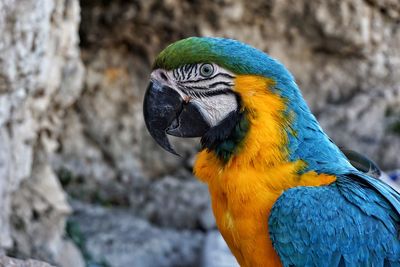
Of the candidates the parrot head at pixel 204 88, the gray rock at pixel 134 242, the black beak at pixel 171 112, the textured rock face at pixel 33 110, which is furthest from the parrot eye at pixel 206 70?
the gray rock at pixel 134 242

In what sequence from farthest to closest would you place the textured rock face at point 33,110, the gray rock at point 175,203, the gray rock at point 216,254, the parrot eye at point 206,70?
the gray rock at point 175,203, the gray rock at point 216,254, the textured rock face at point 33,110, the parrot eye at point 206,70

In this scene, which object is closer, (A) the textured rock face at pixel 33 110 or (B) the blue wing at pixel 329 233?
(B) the blue wing at pixel 329 233

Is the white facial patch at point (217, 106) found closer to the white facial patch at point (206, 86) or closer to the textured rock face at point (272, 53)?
the white facial patch at point (206, 86)

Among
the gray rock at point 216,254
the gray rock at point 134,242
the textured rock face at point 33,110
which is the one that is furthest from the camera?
the gray rock at point 134,242

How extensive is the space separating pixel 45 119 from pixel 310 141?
2392 millimetres

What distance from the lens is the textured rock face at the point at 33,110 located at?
3799 mm

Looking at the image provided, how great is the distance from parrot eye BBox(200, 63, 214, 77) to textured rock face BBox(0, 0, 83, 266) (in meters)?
1.32

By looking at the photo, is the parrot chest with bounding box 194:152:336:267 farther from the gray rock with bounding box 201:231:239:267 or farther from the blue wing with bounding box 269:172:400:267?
the gray rock with bounding box 201:231:239:267

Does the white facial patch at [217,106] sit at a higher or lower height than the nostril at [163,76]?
lower

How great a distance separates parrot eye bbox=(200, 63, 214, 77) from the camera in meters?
2.66

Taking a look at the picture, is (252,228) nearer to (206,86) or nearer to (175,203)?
(206,86)

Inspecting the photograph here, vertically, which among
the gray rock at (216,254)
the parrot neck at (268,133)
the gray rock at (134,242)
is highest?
the parrot neck at (268,133)

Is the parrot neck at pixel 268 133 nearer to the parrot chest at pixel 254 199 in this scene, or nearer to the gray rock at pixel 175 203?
the parrot chest at pixel 254 199

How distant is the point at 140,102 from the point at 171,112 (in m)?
3.45
